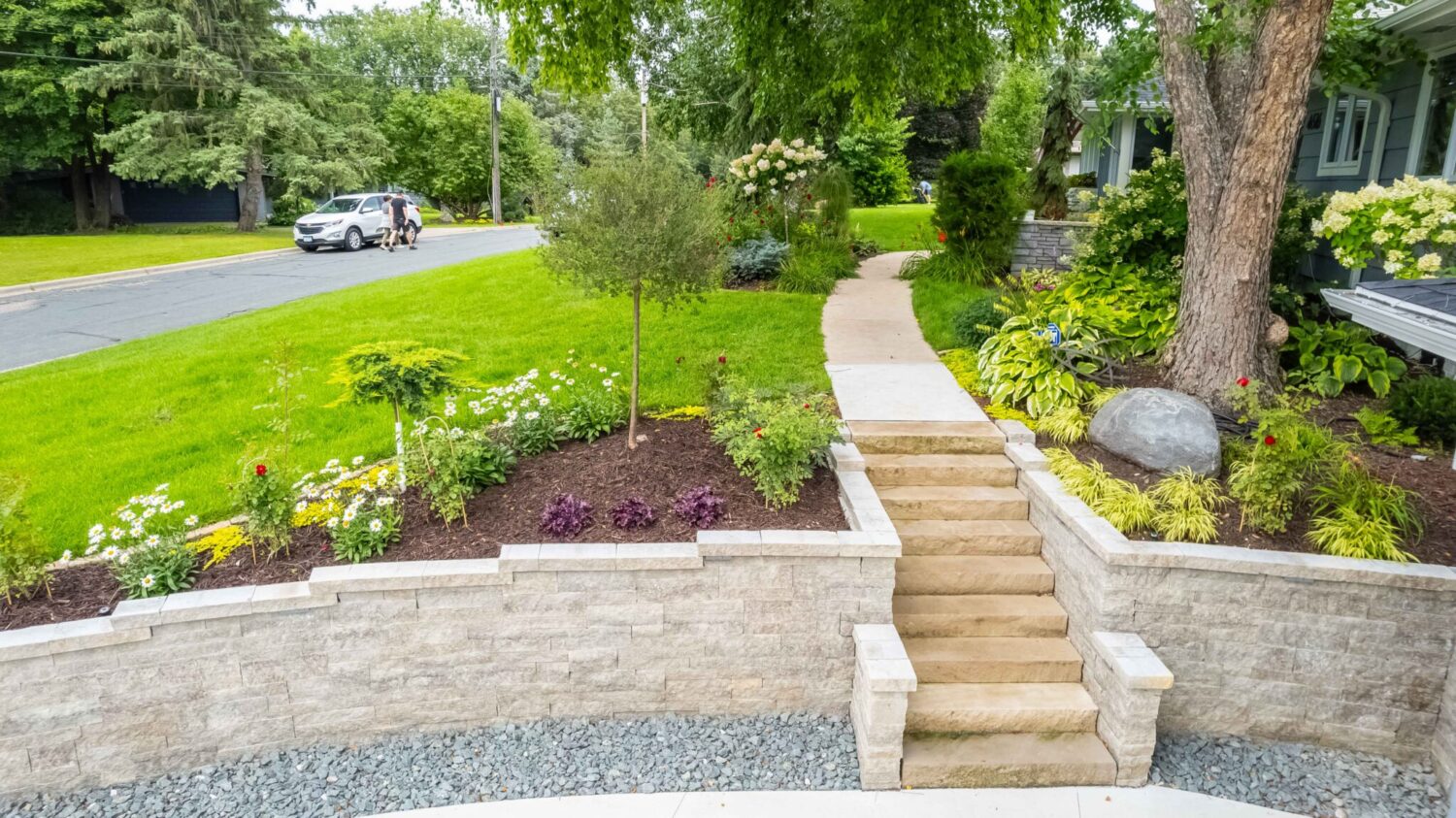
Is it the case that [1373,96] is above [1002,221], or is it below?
above

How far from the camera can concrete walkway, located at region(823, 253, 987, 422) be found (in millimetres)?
6219

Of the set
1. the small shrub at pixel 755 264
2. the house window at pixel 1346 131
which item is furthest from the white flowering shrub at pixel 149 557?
the house window at pixel 1346 131

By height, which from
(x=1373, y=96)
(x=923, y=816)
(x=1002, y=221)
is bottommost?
(x=923, y=816)

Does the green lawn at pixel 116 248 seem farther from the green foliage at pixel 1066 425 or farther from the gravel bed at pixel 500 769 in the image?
the green foliage at pixel 1066 425

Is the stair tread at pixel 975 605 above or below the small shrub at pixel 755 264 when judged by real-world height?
below

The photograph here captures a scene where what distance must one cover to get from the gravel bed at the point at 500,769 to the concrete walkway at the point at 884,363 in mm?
2450

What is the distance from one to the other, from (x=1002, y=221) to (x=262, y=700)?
952cm

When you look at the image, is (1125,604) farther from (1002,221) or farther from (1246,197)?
(1002,221)

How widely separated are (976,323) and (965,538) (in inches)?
129

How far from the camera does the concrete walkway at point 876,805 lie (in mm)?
3826

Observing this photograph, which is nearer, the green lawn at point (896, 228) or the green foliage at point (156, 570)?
the green foliage at point (156, 570)

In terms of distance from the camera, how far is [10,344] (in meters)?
9.90

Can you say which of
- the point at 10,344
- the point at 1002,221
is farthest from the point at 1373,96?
the point at 10,344

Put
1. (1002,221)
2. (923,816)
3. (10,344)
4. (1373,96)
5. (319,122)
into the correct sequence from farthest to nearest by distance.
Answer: (319,122)
(1002,221)
(10,344)
(1373,96)
(923,816)
